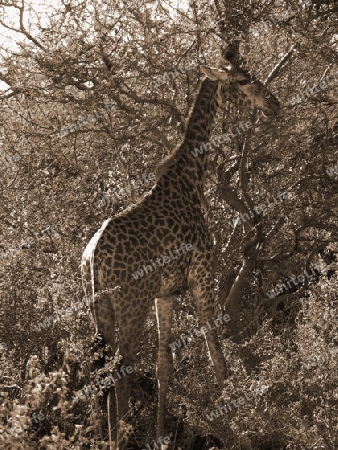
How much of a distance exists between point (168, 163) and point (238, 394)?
Result: 2331 mm

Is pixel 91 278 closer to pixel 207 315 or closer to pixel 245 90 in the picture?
pixel 207 315

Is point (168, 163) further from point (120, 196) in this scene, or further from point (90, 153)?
point (90, 153)

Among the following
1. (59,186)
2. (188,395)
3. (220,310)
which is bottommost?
(188,395)

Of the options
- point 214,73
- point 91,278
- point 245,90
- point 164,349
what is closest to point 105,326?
point 91,278

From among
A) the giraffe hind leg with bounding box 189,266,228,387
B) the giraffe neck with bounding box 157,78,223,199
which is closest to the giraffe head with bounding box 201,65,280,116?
the giraffe neck with bounding box 157,78,223,199

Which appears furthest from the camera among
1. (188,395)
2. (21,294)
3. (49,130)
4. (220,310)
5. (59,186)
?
(59,186)

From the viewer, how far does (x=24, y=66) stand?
10.0 metres

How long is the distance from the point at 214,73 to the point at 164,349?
2747 millimetres

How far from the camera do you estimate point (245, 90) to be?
788 cm

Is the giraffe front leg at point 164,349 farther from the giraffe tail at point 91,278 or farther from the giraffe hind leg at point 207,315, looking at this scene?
the giraffe tail at point 91,278

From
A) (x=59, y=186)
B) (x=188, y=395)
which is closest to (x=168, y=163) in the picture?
(x=188, y=395)

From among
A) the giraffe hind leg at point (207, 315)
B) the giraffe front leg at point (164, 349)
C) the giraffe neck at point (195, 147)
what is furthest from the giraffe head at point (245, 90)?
the giraffe front leg at point (164, 349)

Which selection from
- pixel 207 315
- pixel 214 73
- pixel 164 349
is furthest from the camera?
pixel 214 73

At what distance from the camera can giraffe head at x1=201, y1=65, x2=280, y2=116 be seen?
784cm
